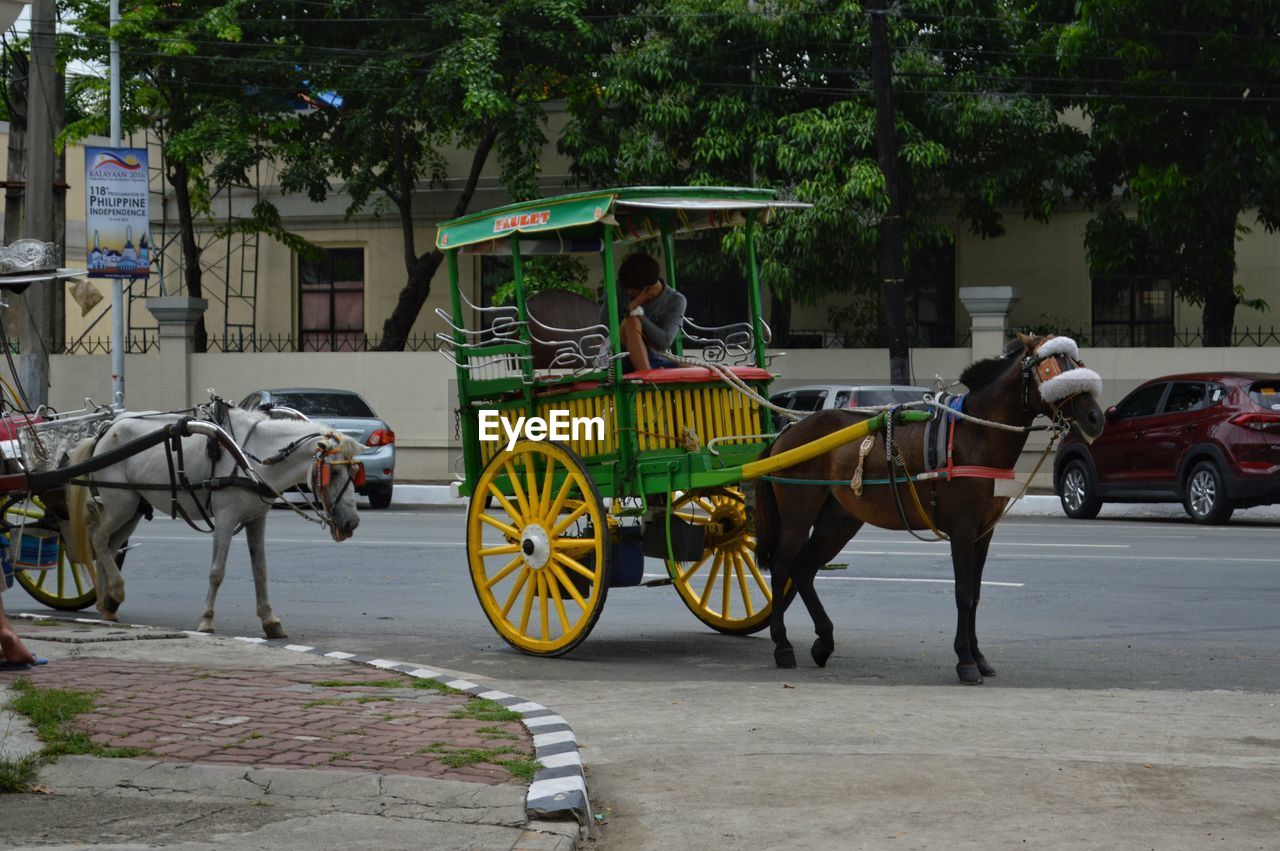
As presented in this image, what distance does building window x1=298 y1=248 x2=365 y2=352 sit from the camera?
3416 centimetres

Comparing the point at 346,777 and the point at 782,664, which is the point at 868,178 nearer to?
the point at 782,664

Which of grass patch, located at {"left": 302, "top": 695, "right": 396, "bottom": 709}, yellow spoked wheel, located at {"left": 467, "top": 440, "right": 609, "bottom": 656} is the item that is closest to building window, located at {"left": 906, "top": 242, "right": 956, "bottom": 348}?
yellow spoked wheel, located at {"left": 467, "top": 440, "right": 609, "bottom": 656}

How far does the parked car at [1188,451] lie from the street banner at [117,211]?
1447cm

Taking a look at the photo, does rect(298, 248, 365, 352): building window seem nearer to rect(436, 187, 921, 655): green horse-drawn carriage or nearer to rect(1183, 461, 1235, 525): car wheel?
rect(1183, 461, 1235, 525): car wheel

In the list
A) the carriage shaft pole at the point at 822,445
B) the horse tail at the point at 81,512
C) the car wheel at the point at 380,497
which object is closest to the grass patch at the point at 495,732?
the carriage shaft pole at the point at 822,445

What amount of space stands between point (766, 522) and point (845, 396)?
11.5m

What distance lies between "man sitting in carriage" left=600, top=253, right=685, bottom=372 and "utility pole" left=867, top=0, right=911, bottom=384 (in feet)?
43.8

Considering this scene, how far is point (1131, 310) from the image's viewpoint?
30328mm

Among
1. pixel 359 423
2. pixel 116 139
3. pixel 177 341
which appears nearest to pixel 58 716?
pixel 359 423

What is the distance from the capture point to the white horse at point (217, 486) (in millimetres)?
10945

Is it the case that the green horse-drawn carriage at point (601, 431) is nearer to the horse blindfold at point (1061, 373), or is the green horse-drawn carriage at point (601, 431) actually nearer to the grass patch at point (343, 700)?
the horse blindfold at point (1061, 373)

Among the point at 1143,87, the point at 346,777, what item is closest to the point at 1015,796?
the point at 346,777

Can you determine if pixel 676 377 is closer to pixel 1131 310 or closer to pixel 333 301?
pixel 1131 310

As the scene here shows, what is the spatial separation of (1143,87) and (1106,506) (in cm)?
664
